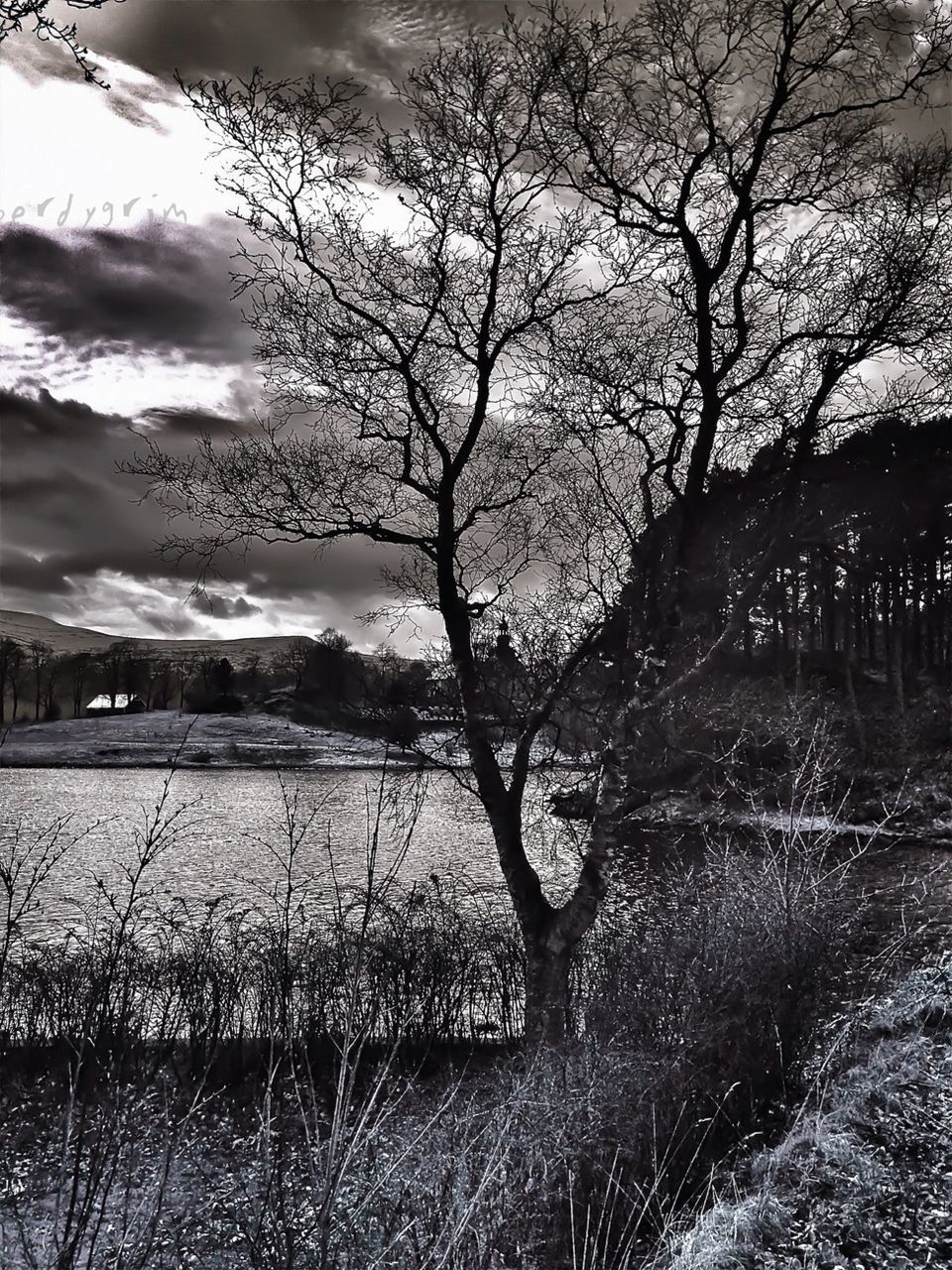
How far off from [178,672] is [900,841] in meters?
122

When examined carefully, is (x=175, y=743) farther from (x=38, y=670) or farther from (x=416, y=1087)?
(x=416, y=1087)

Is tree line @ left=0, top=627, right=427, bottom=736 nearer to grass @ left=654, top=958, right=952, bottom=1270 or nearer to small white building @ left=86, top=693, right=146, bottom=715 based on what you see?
small white building @ left=86, top=693, right=146, bottom=715

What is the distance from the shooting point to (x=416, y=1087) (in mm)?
11023

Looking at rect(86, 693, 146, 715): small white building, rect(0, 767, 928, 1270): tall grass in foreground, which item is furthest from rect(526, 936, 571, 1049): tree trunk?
rect(86, 693, 146, 715): small white building

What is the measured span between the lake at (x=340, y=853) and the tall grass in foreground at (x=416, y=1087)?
1749mm

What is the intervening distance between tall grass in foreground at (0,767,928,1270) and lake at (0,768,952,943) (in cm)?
175

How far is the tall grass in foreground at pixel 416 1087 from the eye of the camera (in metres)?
5.39

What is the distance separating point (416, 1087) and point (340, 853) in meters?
19.6

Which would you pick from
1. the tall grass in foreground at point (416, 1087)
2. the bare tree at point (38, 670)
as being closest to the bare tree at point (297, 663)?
the bare tree at point (38, 670)

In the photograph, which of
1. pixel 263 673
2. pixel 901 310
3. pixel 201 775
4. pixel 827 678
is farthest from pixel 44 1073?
pixel 263 673

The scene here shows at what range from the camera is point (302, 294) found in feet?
36.3

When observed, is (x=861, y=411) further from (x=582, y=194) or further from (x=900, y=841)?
(x=900, y=841)

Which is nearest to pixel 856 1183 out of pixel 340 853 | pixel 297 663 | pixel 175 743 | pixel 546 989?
pixel 546 989

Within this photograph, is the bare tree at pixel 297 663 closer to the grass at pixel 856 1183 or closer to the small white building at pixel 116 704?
the small white building at pixel 116 704
